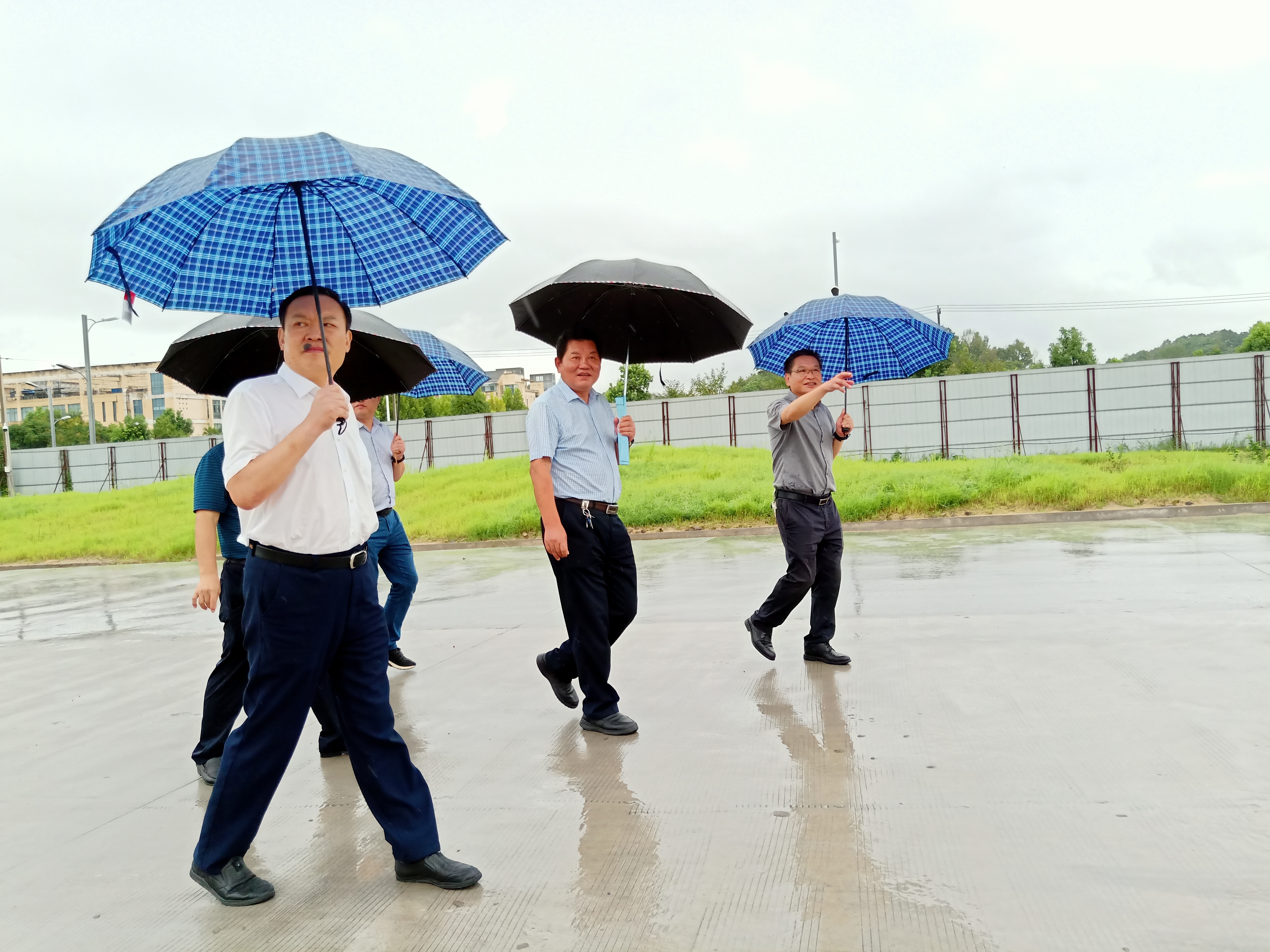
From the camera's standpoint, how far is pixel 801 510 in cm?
600

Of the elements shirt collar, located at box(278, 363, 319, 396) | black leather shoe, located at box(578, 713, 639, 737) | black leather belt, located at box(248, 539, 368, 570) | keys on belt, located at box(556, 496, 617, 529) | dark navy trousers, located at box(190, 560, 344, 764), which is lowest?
black leather shoe, located at box(578, 713, 639, 737)

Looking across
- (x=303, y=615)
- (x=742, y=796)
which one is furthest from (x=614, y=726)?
(x=303, y=615)

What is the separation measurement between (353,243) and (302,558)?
1.43 meters

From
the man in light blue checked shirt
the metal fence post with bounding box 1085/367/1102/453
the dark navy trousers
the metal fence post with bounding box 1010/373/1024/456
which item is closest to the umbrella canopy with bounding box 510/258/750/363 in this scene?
the man in light blue checked shirt

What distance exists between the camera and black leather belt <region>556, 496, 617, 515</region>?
15.8 feet

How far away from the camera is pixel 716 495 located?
57.1 ft

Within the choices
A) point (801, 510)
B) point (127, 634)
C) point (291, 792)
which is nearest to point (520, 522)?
point (127, 634)

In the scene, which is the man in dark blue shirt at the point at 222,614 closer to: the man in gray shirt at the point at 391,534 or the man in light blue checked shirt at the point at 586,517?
the man in light blue checked shirt at the point at 586,517

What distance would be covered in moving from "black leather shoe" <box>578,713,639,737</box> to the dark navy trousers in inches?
44.6

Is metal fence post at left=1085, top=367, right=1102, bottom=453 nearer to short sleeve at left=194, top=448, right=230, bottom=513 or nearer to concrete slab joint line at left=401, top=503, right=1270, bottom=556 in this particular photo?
concrete slab joint line at left=401, top=503, right=1270, bottom=556

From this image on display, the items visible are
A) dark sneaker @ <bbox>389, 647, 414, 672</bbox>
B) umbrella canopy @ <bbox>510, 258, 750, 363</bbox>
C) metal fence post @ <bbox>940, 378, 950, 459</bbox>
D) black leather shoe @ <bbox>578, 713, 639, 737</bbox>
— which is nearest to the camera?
black leather shoe @ <bbox>578, 713, 639, 737</bbox>

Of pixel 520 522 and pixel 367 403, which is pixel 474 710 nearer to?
pixel 367 403

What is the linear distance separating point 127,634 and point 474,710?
477 centimetres

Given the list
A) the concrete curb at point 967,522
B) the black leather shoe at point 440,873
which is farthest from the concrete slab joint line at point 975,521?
the black leather shoe at point 440,873
